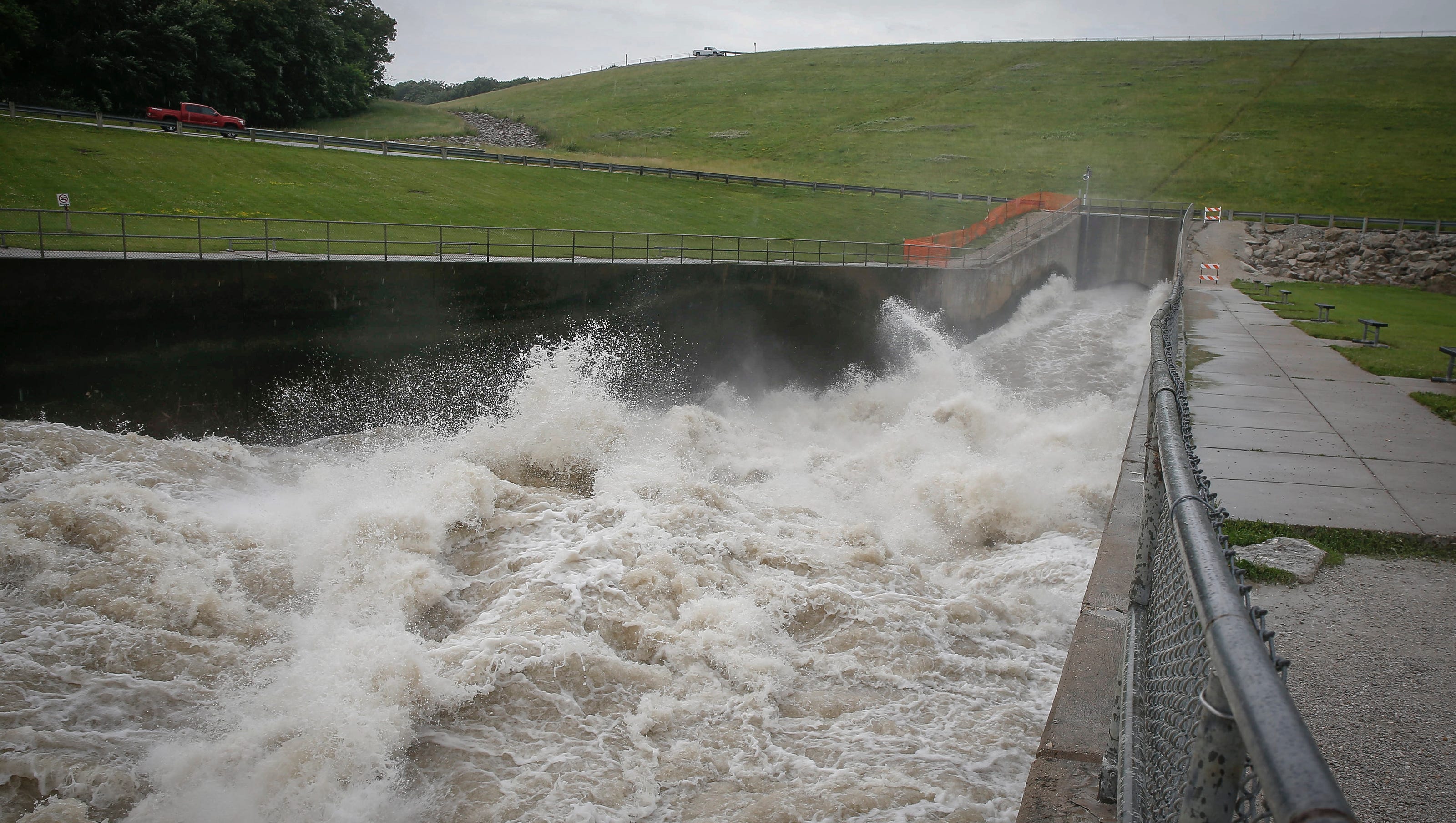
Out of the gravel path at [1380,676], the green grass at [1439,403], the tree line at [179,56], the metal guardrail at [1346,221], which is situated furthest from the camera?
the metal guardrail at [1346,221]

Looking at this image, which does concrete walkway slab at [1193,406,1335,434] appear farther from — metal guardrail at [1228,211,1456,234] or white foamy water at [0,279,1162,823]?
metal guardrail at [1228,211,1456,234]

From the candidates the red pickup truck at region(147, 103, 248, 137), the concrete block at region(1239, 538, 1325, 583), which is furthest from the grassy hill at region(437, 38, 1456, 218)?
the concrete block at region(1239, 538, 1325, 583)

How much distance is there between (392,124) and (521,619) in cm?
6272

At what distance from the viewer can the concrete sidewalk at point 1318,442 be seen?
340 inches

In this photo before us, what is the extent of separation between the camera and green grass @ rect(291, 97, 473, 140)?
188ft

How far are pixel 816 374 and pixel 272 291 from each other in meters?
13.3

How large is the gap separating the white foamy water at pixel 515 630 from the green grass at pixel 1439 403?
4.40m

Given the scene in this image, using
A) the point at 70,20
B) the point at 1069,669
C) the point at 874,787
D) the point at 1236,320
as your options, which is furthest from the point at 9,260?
the point at 70,20

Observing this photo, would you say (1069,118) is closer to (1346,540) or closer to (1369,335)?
(1369,335)

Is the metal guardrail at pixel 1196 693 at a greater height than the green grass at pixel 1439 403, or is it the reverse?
the metal guardrail at pixel 1196 693

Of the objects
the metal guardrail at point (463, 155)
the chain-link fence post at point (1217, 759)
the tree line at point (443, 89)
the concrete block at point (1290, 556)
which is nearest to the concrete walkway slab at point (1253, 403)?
the concrete block at point (1290, 556)

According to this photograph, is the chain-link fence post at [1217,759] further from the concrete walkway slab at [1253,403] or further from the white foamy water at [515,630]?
the concrete walkway slab at [1253,403]

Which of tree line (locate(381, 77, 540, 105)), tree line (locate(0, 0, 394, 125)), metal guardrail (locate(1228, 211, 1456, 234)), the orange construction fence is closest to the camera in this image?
the orange construction fence

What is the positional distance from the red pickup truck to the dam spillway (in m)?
28.1
